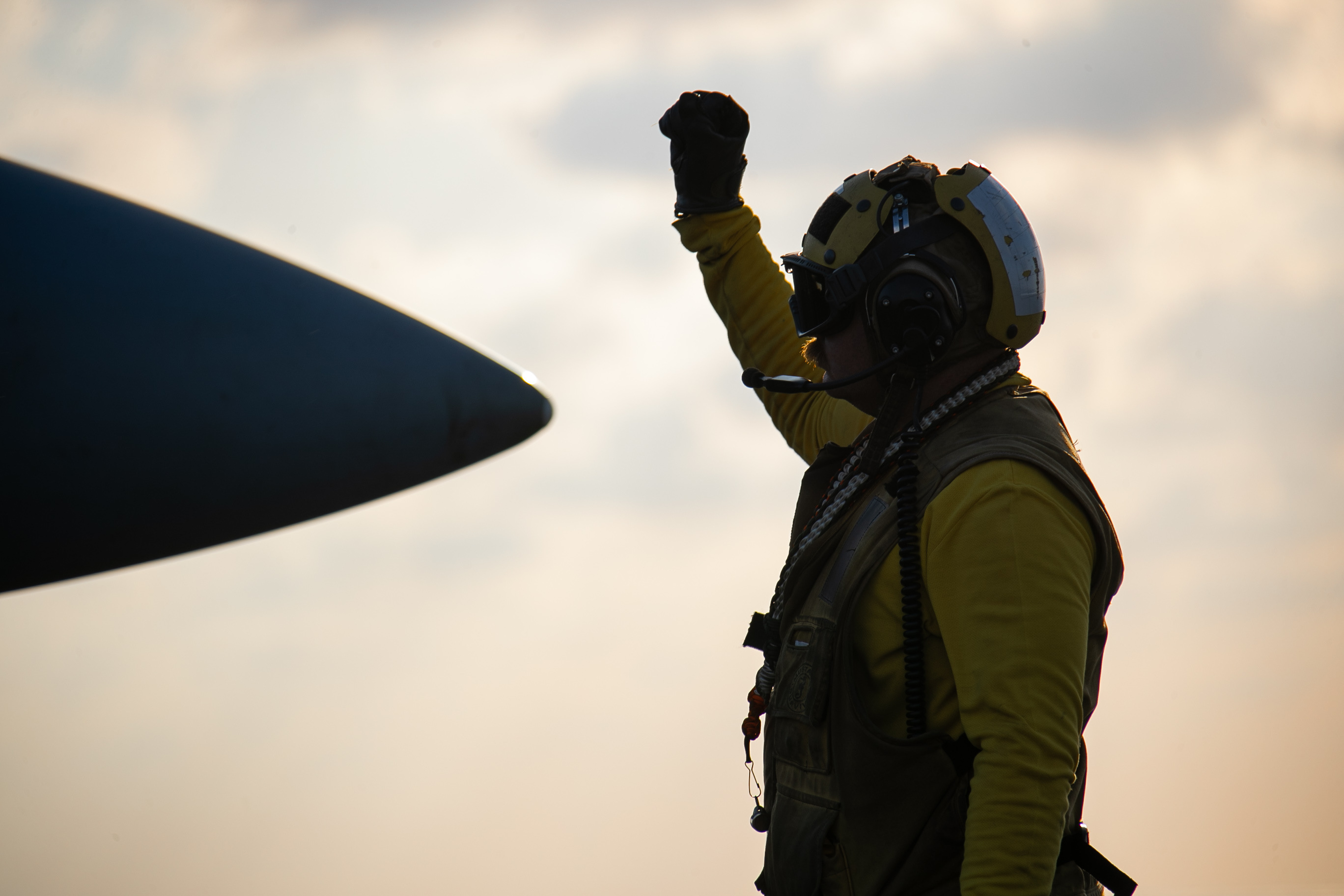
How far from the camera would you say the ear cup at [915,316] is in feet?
9.00

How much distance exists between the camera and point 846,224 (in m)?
2.97

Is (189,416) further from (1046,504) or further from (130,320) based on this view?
(1046,504)

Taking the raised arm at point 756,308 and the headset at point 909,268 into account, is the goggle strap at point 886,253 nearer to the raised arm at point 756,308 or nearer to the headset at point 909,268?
the headset at point 909,268

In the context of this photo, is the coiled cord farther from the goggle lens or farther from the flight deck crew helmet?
the goggle lens

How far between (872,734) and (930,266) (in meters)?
1.17

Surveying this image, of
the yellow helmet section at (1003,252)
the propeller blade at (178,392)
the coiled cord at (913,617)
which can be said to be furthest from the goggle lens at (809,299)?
the propeller blade at (178,392)

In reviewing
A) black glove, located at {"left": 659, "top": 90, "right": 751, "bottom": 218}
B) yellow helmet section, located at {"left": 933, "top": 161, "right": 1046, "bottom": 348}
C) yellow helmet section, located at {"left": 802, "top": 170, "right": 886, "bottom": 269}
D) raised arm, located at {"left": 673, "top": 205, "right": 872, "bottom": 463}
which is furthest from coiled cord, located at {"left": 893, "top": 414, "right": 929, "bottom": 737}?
black glove, located at {"left": 659, "top": 90, "right": 751, "bottom": 218}

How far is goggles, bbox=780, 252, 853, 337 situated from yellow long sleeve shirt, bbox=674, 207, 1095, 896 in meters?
0.63

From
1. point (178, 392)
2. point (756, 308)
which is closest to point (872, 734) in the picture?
point (178, 392)

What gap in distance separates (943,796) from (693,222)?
7.55 feet

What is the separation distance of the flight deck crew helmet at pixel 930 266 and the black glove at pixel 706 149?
1.00 meters

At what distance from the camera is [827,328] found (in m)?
2.98

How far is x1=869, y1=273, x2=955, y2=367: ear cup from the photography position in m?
2.74

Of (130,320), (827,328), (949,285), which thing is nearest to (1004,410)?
(949,285)
